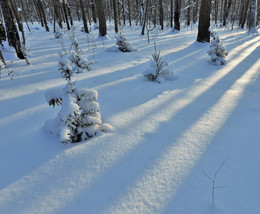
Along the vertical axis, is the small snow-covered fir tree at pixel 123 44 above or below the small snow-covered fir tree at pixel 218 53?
above

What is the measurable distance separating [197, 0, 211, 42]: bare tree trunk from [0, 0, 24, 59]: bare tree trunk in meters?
6.56

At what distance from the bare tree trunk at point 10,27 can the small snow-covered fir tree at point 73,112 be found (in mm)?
4277

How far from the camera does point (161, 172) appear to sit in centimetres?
152

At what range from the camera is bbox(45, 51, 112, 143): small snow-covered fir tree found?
169 centimetres


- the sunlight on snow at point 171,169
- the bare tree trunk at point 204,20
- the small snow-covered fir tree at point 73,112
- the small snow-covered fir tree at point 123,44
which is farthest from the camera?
the bare tree trunk at point 204,20

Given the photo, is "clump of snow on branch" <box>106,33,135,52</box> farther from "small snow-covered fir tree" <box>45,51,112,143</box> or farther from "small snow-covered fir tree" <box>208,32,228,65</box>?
"small snow-covered fir tree" <box>45,51,112,143</box>

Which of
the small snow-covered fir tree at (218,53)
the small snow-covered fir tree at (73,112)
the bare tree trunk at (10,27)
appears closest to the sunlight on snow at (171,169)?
the small snow-covered fir tree at (73,112)

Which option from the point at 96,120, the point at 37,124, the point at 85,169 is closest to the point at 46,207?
the point at 85,169

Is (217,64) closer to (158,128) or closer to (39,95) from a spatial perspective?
(158,128)

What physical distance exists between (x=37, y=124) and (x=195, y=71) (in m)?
3.70

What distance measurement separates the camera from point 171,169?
5.09 feet

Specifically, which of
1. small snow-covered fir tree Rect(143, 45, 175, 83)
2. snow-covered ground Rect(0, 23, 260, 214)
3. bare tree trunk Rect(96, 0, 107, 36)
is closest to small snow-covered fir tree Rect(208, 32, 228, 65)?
snow-covered ground Rect(0, 23, 260, 214)

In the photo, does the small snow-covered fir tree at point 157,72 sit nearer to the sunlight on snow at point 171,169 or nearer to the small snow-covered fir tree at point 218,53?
the sunlight on snow at point 171,169

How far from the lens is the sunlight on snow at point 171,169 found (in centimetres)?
127
